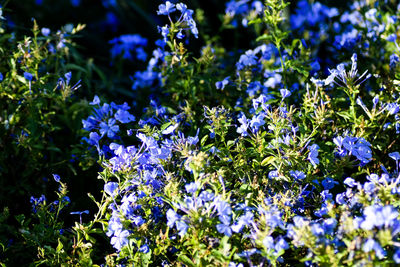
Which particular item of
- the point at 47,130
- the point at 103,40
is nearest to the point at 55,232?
the point at 47,130

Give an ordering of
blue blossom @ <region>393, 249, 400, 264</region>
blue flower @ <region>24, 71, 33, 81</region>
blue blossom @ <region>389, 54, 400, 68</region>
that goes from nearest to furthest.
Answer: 1. blue blossom @ <region>393, 249, 400, 264</region>
2. blue flower @ <region>24, 71, 33, 81</region>
3. blue blossom @ <region>389, 54, 400, 68</region>

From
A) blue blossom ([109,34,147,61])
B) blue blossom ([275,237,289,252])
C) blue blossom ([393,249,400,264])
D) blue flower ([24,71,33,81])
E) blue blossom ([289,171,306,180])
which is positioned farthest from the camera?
blue blossom ([109,34,147,61])

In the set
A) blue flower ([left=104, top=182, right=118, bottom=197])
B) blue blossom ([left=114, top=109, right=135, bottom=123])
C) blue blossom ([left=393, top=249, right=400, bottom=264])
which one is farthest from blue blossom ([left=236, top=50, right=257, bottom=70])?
blue blossom ([left=393, top=249, right=400, bottom=264])

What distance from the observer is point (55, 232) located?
1.80 meters

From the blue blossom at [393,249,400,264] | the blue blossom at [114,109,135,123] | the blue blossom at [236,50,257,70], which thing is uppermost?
the blue blossom at [236,50,257,70]

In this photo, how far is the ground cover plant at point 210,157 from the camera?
60.2 inches

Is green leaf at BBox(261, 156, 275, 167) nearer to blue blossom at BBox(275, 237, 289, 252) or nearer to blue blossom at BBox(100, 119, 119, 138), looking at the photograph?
blue blossom at BBox(275, 237, 289, 252)

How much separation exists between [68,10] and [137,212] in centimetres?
355

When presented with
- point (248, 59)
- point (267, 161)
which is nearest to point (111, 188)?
point (267, 161)

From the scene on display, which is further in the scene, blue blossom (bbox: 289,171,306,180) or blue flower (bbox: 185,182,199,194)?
blue blossom (bbox: 289,171,306,180)

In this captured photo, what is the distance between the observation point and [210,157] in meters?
1.81

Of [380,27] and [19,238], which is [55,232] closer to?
[19,238]

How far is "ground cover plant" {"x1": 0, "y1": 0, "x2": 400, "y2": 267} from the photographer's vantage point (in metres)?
1.53

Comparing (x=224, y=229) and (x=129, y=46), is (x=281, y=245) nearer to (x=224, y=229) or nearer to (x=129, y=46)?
(x=224, y=229)
